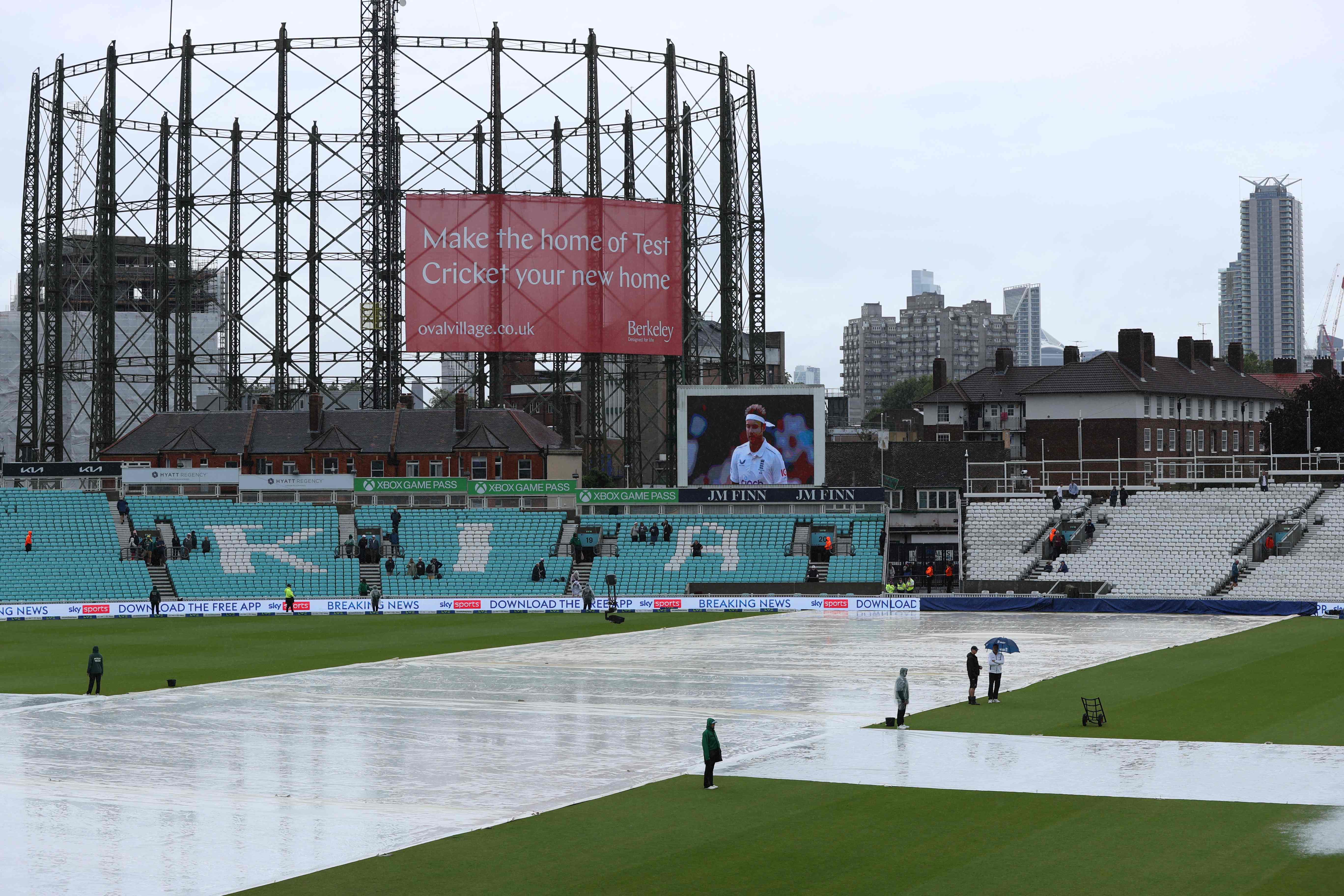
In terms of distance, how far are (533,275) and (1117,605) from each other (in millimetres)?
35121

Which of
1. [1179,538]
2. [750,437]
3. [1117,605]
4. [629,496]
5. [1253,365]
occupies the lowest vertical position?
[1117,605]

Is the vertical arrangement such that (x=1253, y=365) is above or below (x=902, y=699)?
above

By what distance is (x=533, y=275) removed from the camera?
7838cm

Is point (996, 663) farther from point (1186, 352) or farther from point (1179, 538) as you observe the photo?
point (1186, 352)

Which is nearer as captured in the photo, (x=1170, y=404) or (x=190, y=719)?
(x=190, y=719)

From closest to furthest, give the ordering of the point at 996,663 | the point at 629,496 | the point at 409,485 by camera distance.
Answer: the point at 996,663 < the point at 629,496 < the point at 409,485

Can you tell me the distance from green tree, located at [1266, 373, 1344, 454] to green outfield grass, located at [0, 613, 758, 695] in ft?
191

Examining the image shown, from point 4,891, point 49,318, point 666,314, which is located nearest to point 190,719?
point 4,891

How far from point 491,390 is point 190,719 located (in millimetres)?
53421

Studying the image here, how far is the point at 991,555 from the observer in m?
67.4

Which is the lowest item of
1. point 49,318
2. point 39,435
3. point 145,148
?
point 39,435

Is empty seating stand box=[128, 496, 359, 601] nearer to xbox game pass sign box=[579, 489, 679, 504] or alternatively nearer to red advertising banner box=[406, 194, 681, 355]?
red advertising banner box=[406, 194, 681, 355]

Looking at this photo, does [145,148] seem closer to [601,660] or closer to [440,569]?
[440,569]

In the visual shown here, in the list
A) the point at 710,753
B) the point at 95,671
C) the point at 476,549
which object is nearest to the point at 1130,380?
the point at 476,549
